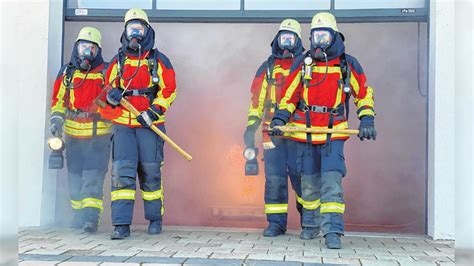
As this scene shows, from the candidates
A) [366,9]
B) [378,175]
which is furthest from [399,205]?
[366,9]

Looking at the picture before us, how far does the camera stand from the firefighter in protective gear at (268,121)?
5711 mm

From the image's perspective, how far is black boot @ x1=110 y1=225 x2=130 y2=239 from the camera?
5.14m

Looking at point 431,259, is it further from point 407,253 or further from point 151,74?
A: point 151,74

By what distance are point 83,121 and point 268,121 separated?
1.74m

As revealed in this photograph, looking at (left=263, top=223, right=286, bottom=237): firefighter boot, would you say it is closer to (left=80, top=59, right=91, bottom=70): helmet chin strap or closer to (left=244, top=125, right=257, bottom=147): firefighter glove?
(left=244, top=125, right=257, bottom=147): firefighter glove

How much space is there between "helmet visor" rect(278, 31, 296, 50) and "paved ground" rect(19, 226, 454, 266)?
1.68 meters

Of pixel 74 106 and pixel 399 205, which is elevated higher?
pixel 74 106

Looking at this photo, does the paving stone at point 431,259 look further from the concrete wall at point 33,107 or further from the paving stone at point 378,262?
the concrete wall at point 33,107

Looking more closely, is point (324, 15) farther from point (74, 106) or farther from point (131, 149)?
point (74, 106)

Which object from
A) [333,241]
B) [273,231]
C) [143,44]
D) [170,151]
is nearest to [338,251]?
[333,241]

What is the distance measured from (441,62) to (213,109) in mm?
3121

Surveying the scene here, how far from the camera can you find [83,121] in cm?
606
